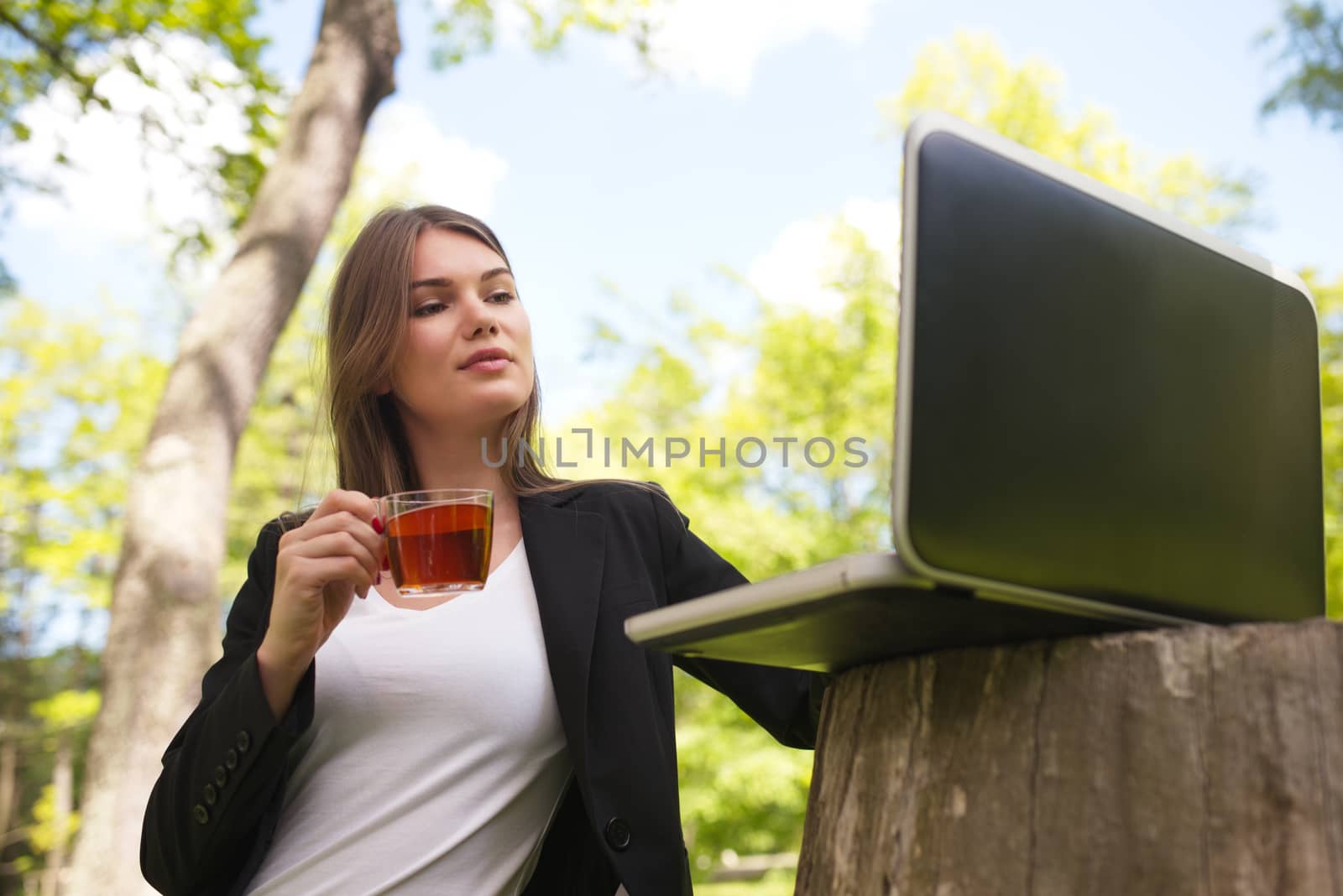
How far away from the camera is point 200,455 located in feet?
13.3

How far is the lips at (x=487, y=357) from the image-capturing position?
1.95 metres

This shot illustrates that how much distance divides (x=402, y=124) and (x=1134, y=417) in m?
16.0

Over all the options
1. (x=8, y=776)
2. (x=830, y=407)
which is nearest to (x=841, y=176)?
(x=830, y=407)

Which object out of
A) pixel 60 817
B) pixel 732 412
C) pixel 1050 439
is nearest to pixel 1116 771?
pixel 1050 439

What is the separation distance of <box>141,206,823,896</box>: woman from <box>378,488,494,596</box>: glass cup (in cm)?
6

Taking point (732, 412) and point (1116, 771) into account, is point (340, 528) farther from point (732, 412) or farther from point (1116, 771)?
point (732, 412)

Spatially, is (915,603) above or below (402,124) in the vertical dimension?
below

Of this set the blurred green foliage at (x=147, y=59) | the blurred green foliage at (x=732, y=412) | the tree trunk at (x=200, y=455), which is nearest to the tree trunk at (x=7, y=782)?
the blurred green foliage at (x=732, y=412)

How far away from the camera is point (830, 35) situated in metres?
22.5

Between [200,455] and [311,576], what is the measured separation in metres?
2.83

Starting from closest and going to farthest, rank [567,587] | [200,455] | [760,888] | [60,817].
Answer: [567,587]
[200,455]
[760,888]
[60,817]

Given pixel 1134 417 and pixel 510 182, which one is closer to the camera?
pixel 1134 417

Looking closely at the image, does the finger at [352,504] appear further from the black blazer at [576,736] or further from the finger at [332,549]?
the black blazer at [576,736]

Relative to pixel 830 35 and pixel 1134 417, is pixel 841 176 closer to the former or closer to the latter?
pixel 830 35
